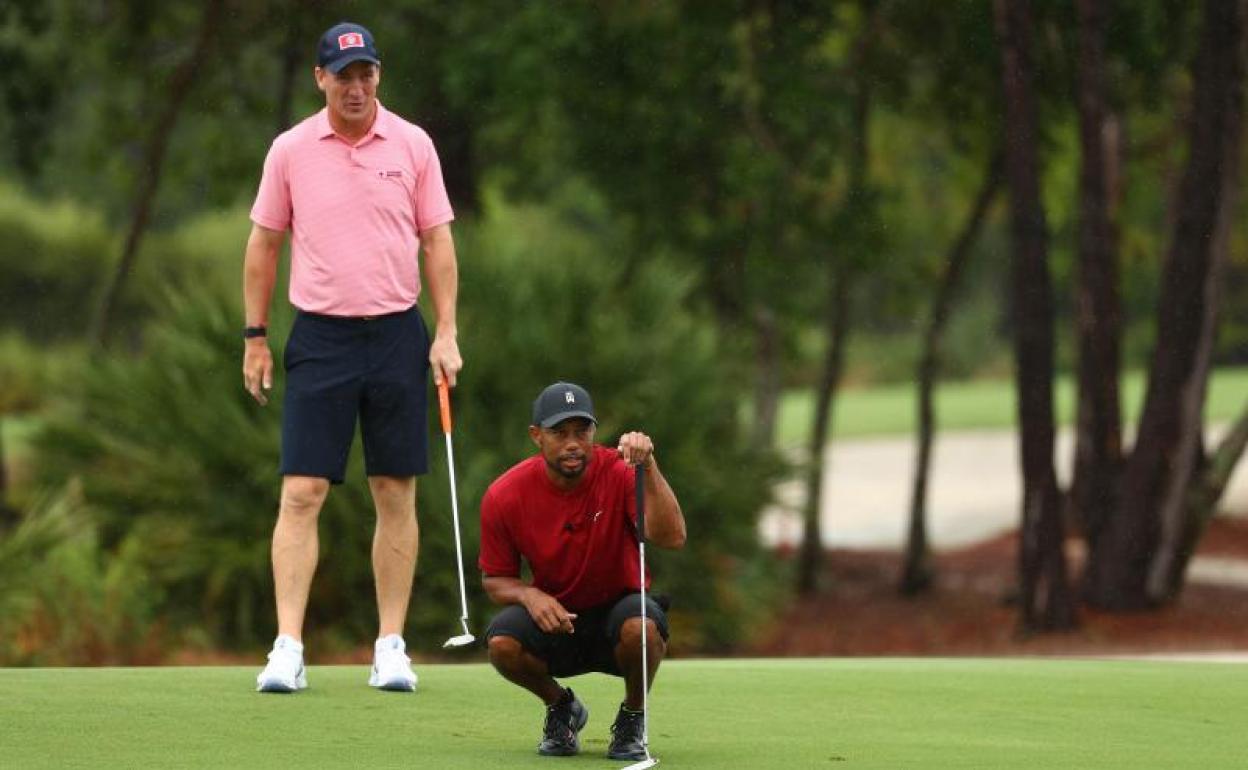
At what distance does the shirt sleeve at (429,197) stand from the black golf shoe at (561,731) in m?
1.98

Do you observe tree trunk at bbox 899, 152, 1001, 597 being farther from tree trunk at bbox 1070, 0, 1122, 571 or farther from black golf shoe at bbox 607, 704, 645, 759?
black golf shoe at bbox 607, 704, 645, 759

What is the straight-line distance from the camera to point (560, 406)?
7.08m

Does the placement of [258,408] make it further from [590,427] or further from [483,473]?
[590,427]

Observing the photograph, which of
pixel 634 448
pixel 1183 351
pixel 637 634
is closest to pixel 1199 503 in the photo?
pixel 1183 351

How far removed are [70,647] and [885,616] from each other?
10758mm

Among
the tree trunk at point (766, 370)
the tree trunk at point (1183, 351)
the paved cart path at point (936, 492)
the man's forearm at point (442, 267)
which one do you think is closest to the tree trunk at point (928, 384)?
the tree trunk at point (766, 370)

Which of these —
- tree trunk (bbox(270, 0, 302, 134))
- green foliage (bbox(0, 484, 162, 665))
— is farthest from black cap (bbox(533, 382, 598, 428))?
tree trunk (bbox(270, 0, 302, 134))

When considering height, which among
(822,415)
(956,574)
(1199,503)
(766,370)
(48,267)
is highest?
(766,370)

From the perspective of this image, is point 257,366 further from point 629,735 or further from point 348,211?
point 629,735

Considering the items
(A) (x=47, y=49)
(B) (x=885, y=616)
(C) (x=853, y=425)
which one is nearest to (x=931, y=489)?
(C) (x=853, y=425)

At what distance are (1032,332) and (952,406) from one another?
34528 mm

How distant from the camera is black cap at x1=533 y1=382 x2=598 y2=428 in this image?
706cm

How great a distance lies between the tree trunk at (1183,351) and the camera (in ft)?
63.1

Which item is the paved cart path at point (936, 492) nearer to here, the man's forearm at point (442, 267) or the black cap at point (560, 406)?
the man's forearm at point (442, 267)
